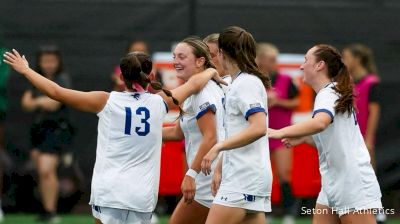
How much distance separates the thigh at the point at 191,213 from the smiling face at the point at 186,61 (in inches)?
34.1

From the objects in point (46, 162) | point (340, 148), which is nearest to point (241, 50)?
point (340, 148)

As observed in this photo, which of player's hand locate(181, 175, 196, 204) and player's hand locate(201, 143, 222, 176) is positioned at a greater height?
player's hand locate(201, 143, 222, 176)

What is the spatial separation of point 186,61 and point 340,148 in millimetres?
1275

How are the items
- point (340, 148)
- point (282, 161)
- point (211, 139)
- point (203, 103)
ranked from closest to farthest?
point (340, 148), point (211, 139), point (203, 103), point (282, 161)

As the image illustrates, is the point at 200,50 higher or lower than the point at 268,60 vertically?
lower

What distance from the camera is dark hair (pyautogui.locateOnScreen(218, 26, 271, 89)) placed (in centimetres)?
707

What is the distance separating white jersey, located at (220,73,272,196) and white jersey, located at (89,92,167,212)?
1.50 feet

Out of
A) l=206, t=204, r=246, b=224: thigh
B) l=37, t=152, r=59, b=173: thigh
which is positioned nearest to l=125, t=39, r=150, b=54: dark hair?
l=37, t=152, r=59, b=173: thigh

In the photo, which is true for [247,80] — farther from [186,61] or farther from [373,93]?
[373,93]

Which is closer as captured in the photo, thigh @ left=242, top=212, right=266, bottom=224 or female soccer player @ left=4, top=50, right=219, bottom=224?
female soccer player @ left=4, top=50, right=219, bottom=224

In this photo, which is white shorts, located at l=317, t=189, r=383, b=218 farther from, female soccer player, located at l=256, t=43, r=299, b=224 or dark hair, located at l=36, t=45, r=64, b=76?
dark hair, located at l=36, t=45, r=64, b=76

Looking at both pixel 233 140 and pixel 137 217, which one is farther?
pixel 137 217

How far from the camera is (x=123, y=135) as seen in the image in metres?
7.00

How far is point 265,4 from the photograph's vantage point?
12.7m
